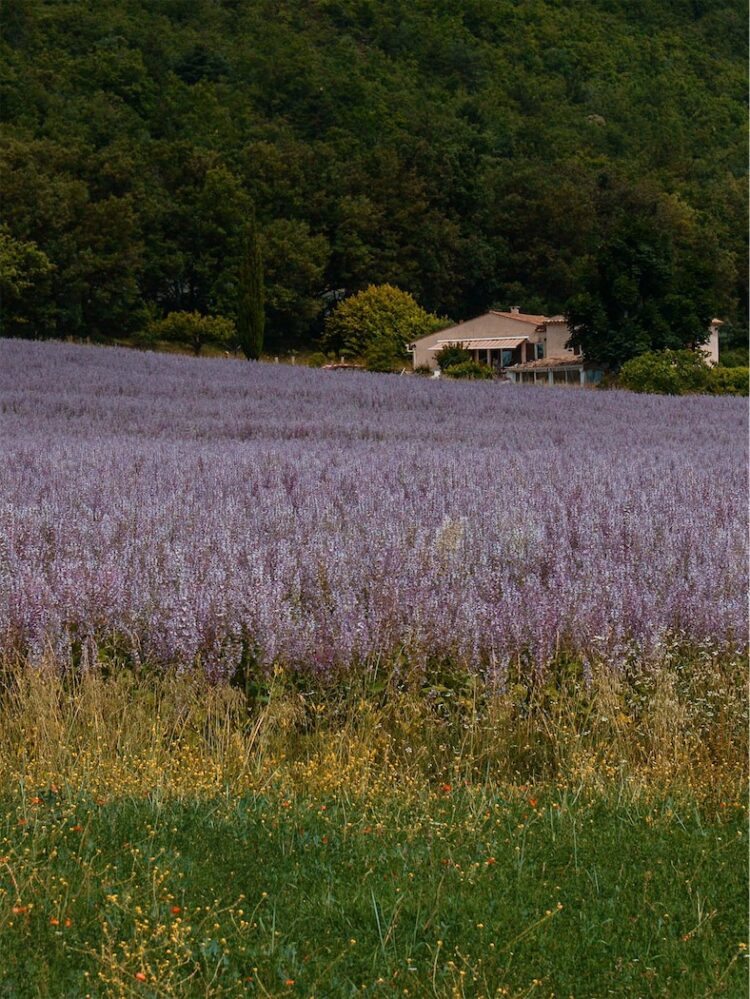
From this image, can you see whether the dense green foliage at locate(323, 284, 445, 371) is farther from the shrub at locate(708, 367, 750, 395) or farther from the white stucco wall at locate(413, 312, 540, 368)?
the shrub at locate(708, 367, 750, 395)

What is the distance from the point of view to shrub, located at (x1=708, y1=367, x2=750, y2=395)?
97.5 ft

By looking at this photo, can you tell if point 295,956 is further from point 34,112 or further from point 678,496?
point 34,112

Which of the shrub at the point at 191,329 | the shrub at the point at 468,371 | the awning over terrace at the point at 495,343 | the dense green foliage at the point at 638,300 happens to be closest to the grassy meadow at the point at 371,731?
the shrub at the point at 468,371

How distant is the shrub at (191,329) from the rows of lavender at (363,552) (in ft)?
123

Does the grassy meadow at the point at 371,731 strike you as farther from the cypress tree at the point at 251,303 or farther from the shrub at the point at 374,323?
the shrub at the point at 374,323

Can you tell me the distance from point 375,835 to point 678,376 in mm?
26236

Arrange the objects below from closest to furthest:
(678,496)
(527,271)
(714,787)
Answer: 1. (714,787)
2. (678,496)
3. (527,271)

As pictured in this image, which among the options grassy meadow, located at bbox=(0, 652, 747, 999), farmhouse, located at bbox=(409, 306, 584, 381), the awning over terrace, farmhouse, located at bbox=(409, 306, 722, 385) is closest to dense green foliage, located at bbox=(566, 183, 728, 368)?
farmhouse, located at bbox=(409, 306, 722, 385)

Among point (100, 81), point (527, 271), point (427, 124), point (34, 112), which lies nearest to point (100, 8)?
point (100, 81)

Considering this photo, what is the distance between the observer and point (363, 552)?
15.7 ft

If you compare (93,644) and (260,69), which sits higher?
(260,69)

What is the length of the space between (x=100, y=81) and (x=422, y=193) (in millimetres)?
15756

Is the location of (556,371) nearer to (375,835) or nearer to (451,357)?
(451,357)

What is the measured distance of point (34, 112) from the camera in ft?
170
